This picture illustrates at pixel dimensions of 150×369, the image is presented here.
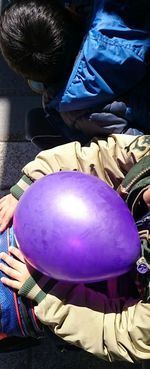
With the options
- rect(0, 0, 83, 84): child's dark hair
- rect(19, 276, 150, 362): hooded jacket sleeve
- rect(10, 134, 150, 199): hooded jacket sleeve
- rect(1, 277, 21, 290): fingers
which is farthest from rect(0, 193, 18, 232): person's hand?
rect(0, 0, 83, 84): child's dark hair

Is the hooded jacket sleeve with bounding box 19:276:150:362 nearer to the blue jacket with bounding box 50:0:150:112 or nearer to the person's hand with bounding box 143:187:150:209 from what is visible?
the person's hand with bounding box 143:187:150:209

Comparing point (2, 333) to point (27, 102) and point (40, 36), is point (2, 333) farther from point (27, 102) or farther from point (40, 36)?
point (27, 102)

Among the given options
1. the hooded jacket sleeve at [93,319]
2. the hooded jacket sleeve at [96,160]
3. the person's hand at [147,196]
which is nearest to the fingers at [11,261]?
the hooded jacket sleeve at [93,319]

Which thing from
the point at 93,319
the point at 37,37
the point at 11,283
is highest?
the point at 37,37

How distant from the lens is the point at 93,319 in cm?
140

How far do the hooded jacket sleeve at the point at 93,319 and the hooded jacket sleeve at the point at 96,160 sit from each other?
1.16ft

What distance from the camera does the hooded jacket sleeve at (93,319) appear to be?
138 cm

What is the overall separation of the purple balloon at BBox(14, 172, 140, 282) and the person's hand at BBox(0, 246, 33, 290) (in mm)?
141

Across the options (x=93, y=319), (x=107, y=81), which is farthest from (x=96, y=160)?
(x=93, y=319)

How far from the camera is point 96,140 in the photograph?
5.58ft

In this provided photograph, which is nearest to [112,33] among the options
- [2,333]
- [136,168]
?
[136,168]

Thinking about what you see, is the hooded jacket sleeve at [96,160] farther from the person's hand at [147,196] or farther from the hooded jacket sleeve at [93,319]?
the hooded jacket sleeve at [93,319]

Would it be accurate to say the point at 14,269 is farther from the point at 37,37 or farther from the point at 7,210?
the point at 37,37

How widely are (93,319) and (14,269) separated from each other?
0.86ft
